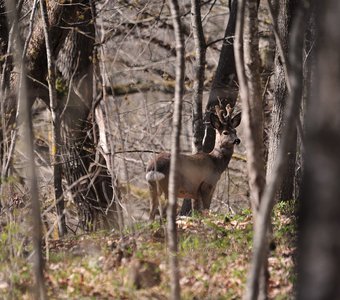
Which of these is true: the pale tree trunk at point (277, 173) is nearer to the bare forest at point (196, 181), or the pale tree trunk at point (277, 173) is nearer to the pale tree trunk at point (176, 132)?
the bare forest at point (196, 181)

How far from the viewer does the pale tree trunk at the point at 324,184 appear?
14.1 feet

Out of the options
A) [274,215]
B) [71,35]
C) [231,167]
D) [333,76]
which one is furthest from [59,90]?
[333,76]

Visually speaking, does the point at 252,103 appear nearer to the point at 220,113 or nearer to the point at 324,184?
the point at 324,184

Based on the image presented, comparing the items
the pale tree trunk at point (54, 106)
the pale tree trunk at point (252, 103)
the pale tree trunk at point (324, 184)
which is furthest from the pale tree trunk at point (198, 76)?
the pale tree trunk at point (324, 184)

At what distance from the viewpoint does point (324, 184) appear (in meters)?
4.31

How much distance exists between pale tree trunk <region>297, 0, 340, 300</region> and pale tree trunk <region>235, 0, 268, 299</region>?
2.37 m

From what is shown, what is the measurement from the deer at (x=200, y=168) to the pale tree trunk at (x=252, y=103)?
3858 millimetres

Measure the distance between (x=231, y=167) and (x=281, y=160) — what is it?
1434cm

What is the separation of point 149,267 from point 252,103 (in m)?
2.01

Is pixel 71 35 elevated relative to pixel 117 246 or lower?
elevated

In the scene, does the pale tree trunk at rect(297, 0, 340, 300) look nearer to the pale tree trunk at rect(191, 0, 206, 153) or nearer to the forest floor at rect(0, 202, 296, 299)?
the forest floor at rect(0, 202, 296, 299)

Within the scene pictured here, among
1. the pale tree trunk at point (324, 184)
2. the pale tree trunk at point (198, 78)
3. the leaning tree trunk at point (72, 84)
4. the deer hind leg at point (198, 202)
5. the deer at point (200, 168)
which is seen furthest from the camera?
the pale tree trunk at point (198, 78)

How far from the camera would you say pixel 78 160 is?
46.7 ft

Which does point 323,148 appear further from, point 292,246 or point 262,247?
point 292,246
